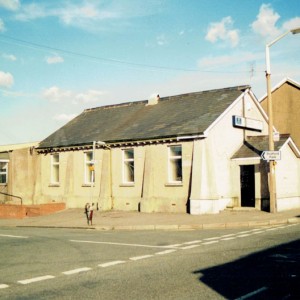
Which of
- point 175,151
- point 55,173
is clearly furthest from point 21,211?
point 175,151

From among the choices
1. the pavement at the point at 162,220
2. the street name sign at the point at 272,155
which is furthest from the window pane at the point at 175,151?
the street name sign at the point at 272,155

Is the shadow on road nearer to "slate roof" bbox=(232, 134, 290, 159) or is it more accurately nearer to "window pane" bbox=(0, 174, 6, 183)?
"slate roof" bbox=(232, 134, 290, 159)

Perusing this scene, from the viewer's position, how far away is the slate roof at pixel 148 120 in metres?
24.5

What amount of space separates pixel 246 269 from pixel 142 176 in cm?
1716

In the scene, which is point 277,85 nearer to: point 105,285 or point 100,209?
point 100,209

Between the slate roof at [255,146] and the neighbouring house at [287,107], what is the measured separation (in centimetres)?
1068

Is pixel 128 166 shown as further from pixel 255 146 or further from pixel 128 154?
pixel 255 146

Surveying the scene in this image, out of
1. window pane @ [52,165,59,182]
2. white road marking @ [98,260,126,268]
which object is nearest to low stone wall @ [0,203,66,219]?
window pane @ [52,165,59,182]

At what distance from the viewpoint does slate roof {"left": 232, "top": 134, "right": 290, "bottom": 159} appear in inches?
941

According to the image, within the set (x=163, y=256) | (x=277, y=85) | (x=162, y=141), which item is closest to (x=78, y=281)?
(x=163, y=256)

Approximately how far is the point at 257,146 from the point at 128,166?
829cm

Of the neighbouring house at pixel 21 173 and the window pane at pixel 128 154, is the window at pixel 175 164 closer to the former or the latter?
the window pane at pixel 128 154

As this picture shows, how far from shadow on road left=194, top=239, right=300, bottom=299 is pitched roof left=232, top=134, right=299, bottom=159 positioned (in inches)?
566

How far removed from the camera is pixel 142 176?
25375 millimetres
